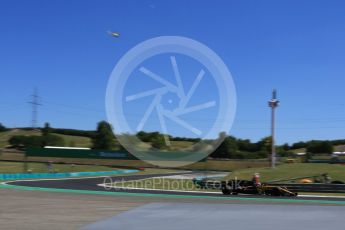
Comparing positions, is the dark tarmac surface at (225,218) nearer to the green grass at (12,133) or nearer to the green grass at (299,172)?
the green grass at (299,172)

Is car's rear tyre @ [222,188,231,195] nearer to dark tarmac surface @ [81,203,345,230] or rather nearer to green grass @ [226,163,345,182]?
green grass @ [226,163,345,182]

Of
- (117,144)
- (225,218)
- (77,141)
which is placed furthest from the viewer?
(77,141)

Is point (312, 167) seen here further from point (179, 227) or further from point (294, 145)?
point (294, 145)

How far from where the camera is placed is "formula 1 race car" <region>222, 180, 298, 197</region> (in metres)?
22.3

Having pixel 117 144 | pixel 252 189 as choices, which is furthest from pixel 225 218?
pixel 117 144

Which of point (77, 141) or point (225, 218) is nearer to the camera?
point (225, 218)

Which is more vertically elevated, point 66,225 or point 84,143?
point 84,143

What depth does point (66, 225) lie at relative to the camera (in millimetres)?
9938

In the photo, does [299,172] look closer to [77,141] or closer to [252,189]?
[252,189]

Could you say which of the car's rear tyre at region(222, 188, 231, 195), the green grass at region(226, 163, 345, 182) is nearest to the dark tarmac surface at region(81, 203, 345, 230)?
the car's rear tyre at region(222, 188, 231, 195)

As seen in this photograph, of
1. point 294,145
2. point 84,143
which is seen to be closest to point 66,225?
point 84,143

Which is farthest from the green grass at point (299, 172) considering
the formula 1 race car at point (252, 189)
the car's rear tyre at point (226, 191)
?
the car's rear tyre at point (226, 191)

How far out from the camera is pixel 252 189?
22719 millimetres

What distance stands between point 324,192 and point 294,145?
136 meters
